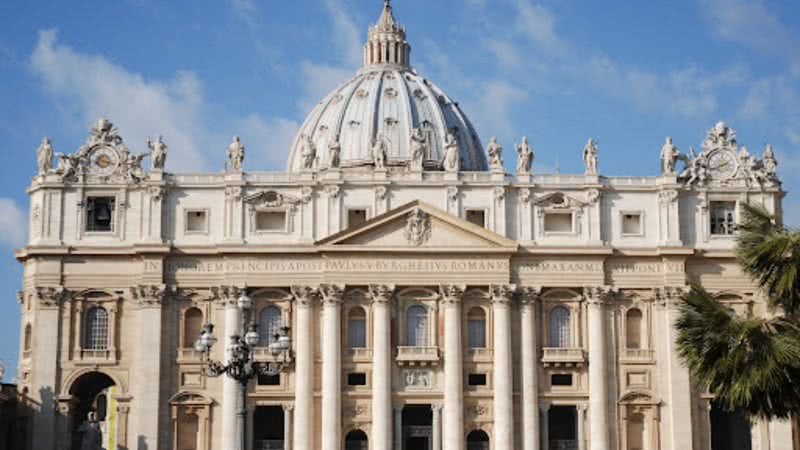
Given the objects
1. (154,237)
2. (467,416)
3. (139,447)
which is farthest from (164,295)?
(467,416)

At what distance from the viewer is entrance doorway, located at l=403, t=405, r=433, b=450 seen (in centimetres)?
7162

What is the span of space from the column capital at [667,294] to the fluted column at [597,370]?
2.76 m

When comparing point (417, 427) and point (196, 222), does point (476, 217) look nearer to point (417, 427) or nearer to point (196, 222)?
point (417, 427)

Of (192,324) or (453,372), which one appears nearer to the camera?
(453,372)

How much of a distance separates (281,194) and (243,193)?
2.07m

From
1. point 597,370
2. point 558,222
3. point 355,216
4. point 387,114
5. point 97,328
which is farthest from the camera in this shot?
point 387,114

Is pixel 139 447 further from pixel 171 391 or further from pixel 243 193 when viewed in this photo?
pixel 243 193

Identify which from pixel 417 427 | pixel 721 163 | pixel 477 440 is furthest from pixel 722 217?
pixel 417 427

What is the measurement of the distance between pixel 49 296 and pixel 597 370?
29.7 m

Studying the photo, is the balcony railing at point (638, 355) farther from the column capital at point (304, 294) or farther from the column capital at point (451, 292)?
the column capital at point (304, 294)

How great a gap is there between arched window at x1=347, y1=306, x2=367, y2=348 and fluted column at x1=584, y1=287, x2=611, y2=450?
39.8 feet

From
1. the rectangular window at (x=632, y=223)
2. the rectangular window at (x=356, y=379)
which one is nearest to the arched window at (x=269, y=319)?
the rectangular window at (x=356, y=379)

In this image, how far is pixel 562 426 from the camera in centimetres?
7369

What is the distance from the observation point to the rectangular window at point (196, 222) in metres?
73.0
